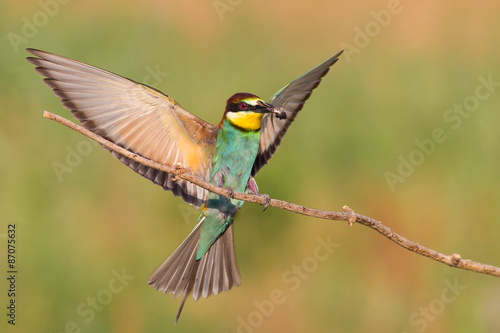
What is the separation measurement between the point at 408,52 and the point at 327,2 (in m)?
0.66

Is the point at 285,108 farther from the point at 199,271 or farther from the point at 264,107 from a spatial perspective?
the point at 199,271

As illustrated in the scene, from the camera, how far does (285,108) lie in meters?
3.00

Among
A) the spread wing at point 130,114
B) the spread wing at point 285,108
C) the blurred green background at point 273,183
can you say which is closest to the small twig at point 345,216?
the spread wing at point 130,114

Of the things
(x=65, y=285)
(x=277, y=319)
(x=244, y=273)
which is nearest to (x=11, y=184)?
(x=65, y=285)

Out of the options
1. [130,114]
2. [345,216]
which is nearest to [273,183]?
[130,114]

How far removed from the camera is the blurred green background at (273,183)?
3539mm

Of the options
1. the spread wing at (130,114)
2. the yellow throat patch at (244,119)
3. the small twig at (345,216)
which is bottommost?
the small twig at (345,216)

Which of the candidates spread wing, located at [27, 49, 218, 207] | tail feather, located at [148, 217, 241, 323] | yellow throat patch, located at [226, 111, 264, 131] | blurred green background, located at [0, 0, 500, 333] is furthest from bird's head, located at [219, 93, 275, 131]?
blurred green background, located at [0, 0, 500, 333]

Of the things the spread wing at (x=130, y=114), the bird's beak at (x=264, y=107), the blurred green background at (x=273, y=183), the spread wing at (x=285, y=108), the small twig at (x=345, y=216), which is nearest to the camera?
the small twig at (x=345, y=216)

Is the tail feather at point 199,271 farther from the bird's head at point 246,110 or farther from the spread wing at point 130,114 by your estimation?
the bird's head at point 246,110

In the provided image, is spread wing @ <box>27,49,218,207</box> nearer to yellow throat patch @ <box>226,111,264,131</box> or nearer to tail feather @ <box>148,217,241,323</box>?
yellow throat patch @ <box>226,111,264,131</box>

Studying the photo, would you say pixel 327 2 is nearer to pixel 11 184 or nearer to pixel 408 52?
pixel 408 52

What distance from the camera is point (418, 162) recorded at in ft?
12.7

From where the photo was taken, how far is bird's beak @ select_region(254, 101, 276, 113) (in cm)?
266
